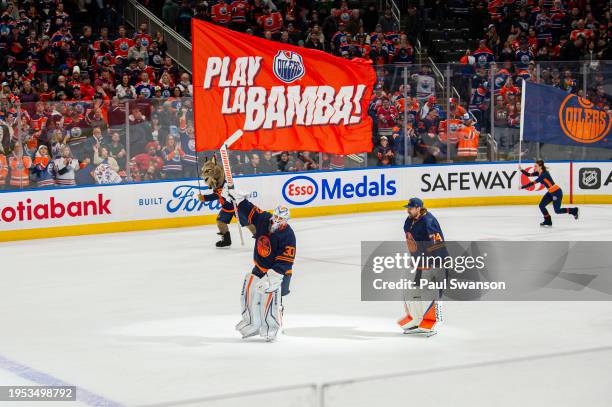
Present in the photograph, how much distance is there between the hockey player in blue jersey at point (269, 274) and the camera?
11.4 m

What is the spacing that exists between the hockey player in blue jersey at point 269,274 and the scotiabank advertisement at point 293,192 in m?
9.16

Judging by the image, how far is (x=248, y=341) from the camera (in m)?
11.7

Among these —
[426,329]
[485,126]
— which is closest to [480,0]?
[485,126]

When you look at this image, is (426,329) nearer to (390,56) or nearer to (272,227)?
(272,227)

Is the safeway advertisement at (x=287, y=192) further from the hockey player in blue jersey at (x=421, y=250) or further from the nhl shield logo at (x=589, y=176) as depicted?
the hockey player in blue jersey at (x=421, y=250)

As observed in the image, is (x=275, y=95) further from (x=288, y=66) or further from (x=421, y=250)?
(x=421, y=250)

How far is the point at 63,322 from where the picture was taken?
42.1 feet

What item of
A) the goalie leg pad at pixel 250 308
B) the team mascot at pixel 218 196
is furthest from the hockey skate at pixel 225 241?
the goalie leg pad at pixel 250 308

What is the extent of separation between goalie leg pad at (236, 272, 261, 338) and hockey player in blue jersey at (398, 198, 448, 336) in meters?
1.60

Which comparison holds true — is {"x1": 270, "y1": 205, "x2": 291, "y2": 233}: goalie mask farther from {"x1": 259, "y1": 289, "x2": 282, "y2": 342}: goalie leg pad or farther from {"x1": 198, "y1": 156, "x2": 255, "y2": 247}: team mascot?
{"x1": 198, "y1": 156, "x2": 255, "y2": 247}: team mascot

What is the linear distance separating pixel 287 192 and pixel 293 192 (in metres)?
0.15

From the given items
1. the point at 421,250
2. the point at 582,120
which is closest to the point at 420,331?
the point at 421,250

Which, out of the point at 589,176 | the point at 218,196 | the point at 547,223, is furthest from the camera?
the point at 589,176

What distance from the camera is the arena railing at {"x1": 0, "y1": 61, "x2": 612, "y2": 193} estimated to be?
64.3ft
